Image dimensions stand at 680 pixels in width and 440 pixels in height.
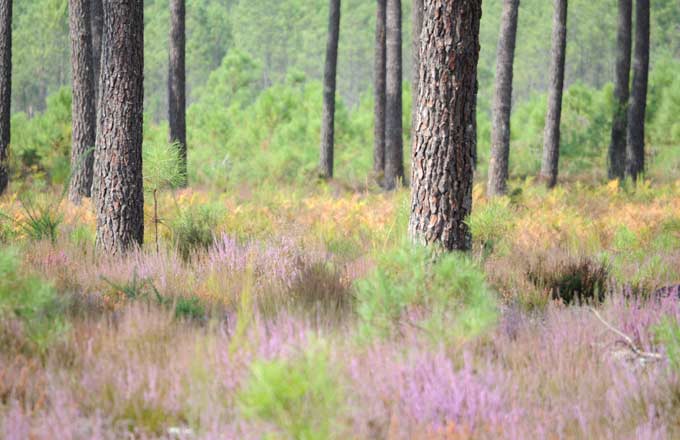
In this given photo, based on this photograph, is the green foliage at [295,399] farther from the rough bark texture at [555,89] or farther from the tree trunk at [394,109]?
the rough bark texture at [555,89]

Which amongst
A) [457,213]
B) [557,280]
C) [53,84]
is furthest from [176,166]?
[53,84]

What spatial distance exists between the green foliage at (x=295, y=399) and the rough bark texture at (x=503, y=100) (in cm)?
1051

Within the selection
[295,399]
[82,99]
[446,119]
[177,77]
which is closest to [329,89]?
[177,77]

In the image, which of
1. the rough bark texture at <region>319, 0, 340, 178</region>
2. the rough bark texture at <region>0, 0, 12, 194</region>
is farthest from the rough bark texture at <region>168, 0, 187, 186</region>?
the rough bark texture at <region>319, 0, 340, 178</region>

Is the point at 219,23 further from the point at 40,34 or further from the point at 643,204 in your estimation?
the point at 643,204

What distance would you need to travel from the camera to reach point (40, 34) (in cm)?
5375

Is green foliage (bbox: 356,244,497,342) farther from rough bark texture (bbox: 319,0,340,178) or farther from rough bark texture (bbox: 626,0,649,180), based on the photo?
rough bark texture (bbox: 319,0,340,178)

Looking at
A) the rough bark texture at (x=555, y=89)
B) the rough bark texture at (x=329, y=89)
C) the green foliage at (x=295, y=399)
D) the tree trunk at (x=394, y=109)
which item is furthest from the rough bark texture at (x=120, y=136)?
the rough bark texture at (x=329, y=89)

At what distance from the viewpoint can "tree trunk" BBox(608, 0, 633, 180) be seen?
1675cm

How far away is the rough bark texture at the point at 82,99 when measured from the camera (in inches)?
476

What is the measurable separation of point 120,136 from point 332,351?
4301 mm

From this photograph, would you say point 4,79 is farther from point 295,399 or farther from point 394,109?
point 295,399

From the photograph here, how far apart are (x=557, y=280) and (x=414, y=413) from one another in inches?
126

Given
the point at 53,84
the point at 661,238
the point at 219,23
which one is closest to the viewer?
the point at 661,238
